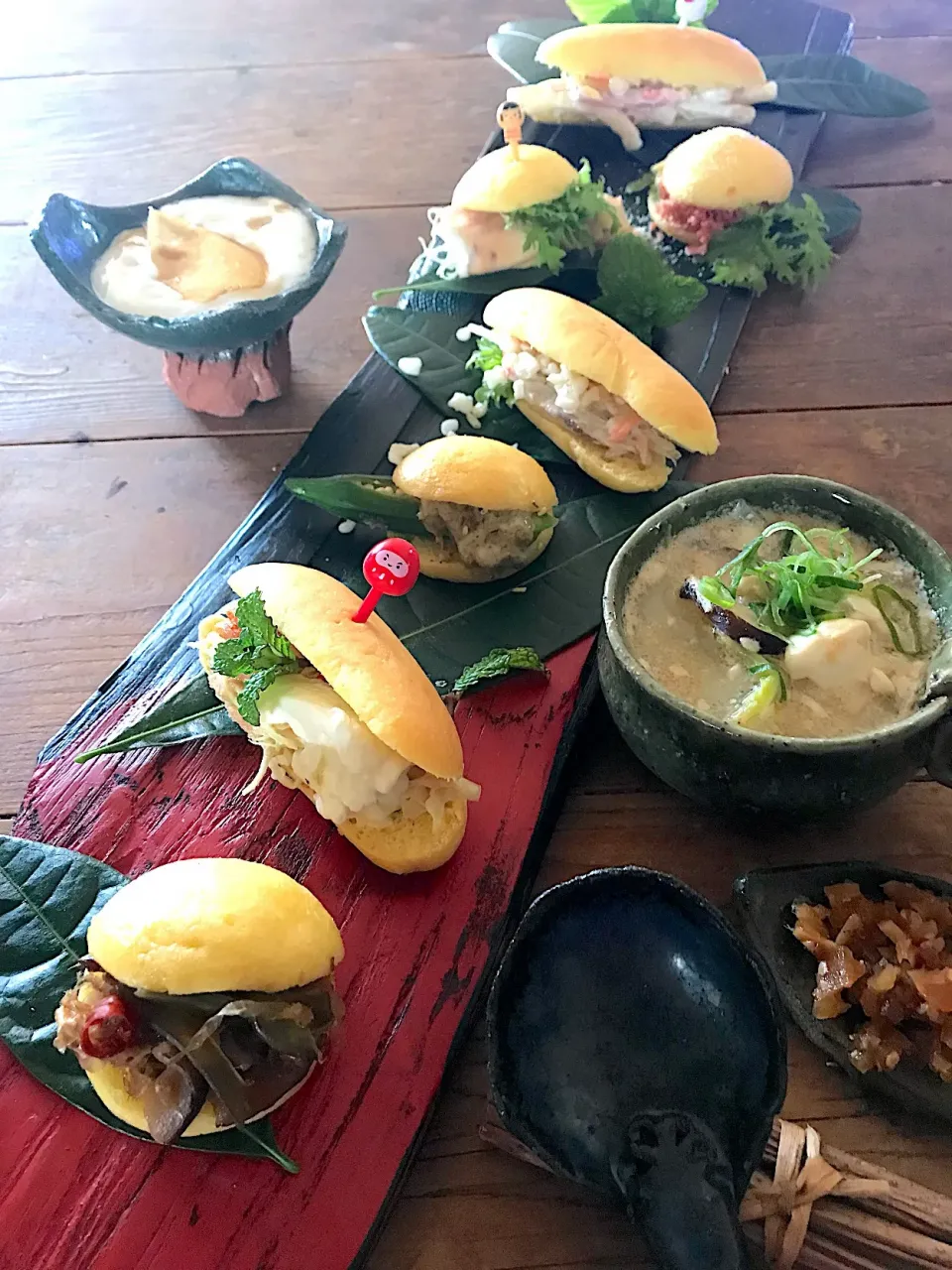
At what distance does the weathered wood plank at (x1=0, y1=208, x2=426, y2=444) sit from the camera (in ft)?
4.46

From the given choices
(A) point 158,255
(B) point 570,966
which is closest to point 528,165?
(A) point 158,255

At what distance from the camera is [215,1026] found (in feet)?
2.41

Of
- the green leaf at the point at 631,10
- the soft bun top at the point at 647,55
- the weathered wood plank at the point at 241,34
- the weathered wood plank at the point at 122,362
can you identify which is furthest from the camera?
the weathered wood plank at the point at 241,34

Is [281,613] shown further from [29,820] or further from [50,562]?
[50,562]

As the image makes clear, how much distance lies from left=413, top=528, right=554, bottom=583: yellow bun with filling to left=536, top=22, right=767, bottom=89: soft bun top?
3.06ft

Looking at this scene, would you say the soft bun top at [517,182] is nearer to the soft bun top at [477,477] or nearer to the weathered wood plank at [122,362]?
the weathered wood plank at [122,362]

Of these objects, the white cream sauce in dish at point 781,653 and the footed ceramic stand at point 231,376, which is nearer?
the white cream sauce in dish at point 781,653

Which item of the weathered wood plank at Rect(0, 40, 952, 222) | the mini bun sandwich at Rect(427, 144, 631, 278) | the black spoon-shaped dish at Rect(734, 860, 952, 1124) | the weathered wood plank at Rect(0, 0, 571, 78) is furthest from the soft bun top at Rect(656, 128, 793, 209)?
the black spoon-shaped dish at Rect(734, 860, 952, 1124)

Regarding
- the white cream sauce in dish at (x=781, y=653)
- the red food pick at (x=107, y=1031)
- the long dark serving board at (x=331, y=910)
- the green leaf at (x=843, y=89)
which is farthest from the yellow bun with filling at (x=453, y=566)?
the green leaf at (x=843, y=89)

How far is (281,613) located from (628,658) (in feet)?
1.02

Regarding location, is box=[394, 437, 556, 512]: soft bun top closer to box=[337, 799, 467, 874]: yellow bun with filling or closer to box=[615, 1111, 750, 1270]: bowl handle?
box=[337, 799, 467, 874]: yellow bun with filling

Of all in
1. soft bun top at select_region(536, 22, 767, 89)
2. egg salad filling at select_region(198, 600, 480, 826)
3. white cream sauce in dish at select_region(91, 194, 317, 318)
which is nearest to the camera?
egg salad filling at select_region(198, 600, 480, 826)

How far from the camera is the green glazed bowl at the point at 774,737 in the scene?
799 mm

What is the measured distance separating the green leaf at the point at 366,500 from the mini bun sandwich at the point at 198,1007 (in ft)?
1.57
